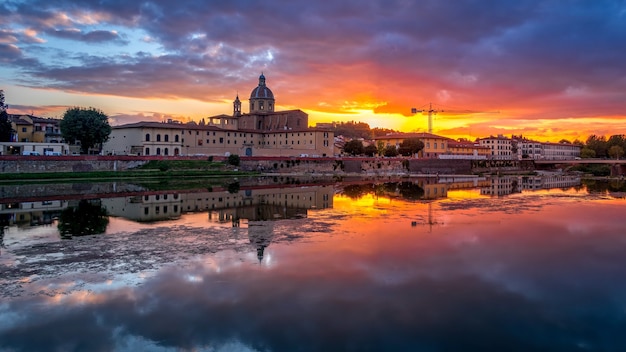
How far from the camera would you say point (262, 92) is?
84125 millimetres

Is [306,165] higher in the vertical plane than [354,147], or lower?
lower

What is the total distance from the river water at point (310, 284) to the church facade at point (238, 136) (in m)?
44.5

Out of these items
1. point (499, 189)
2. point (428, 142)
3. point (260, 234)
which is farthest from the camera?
point (428, 142)

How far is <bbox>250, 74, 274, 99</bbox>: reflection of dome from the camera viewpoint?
83.8m

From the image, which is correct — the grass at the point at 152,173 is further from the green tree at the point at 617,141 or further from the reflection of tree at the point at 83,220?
the green tree at the point at 617,141

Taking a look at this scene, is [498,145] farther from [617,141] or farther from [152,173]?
[152,173]

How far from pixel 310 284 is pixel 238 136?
63.6m

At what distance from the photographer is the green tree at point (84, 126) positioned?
52562mm

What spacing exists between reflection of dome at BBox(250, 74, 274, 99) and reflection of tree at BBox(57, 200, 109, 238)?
61763mm

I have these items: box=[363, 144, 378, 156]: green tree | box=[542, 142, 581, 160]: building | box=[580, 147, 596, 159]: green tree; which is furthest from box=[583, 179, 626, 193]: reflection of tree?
box=[542, 142, 581, 160]: building

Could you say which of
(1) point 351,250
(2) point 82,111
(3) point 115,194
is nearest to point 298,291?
(1) point 351,250

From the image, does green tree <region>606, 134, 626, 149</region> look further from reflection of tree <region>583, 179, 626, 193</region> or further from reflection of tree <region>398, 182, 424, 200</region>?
reflection of tree <region>398, 182, 424, 200</region>

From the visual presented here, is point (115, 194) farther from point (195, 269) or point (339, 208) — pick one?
point (195, 269)

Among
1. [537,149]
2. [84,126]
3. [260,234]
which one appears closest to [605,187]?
[260,234]
